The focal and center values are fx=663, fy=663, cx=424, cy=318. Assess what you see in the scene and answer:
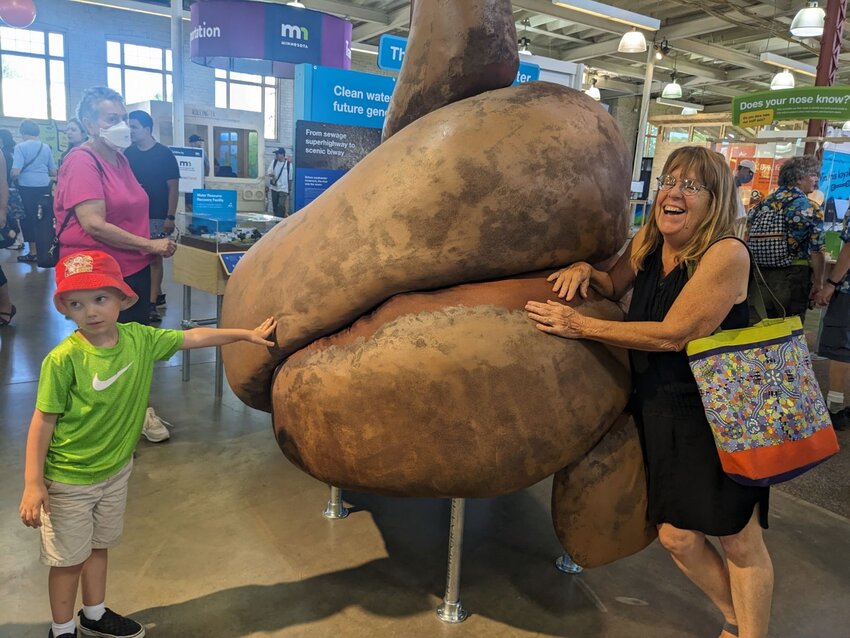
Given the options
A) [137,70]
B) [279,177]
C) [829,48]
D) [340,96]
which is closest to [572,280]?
[340,96]

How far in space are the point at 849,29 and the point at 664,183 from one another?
41.4 ft

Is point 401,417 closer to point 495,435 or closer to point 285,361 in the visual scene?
point 495,435

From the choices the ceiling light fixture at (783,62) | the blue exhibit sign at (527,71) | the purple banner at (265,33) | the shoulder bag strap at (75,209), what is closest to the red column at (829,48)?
the blue exhibit sign at (527,71)

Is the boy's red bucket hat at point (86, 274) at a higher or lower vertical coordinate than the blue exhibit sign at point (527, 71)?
lower

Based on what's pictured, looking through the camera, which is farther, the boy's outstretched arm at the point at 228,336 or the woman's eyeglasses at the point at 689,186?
the boy's outstretched arm at the point at 228,336

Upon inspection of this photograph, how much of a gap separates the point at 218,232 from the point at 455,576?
249 cm

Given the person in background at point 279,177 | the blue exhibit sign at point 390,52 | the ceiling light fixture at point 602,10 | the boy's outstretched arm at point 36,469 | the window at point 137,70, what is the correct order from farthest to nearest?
the window at point 137,70, the person in background at point 279,177, the ceiling light fixture at point 602,10, the blue exhibit sign at point 390,52, the boy's outstretched arm at point 36,469

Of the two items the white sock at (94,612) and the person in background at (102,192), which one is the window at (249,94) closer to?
the person in background at (102,192)

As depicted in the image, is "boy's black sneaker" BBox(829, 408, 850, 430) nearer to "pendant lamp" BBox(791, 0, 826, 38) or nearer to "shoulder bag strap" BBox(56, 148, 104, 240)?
"shoulder bag strap" BBox(56, 148, 104, 240)

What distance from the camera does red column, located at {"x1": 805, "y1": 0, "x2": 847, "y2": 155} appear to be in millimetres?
6922

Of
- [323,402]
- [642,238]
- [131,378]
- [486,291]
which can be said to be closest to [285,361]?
[323,402]

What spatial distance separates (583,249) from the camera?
1.84 metres

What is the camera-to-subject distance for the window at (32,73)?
15.1m

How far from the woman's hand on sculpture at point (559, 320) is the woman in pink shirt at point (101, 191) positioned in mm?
1828
